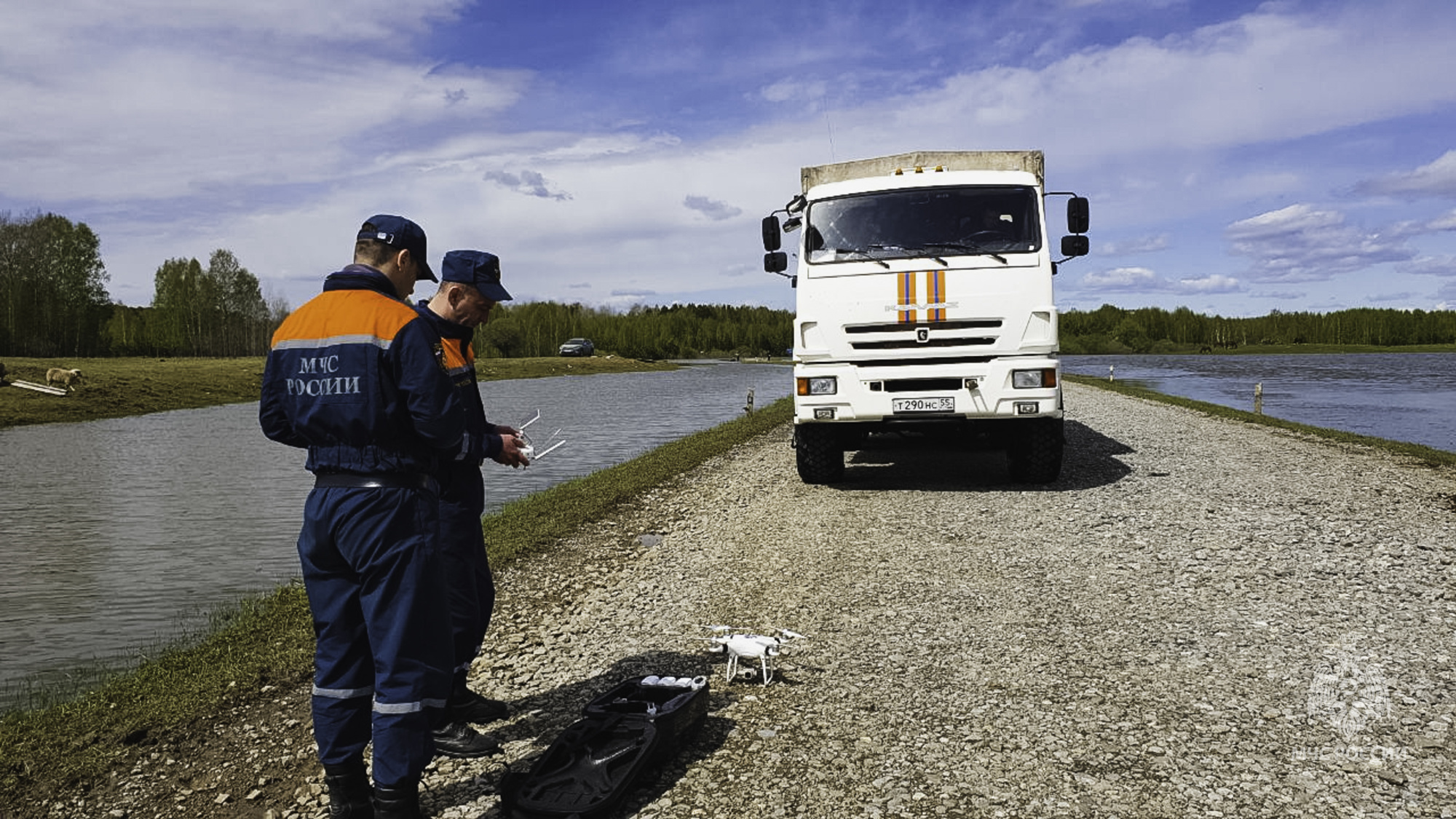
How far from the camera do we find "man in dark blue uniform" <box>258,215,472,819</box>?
3020 mm

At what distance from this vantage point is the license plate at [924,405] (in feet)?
30.5

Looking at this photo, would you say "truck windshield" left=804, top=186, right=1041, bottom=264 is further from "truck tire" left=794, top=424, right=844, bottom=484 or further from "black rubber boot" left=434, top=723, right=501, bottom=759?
"black rubber boot" left=434, top=723, right=501, bottom=759

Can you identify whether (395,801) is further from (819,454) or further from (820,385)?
(819,454)

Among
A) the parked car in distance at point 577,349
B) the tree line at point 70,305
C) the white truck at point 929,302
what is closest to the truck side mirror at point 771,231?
the white truck at point 929,302

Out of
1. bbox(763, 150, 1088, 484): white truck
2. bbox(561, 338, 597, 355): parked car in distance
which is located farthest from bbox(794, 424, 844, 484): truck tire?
bbox(561, 338, 597, 355): parked car in distance

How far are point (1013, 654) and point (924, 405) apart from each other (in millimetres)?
4544

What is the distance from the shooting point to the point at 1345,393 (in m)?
36.4

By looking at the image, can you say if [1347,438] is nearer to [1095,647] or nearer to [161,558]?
[1095,647]

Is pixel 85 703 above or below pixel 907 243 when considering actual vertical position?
below

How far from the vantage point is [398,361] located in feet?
9.88

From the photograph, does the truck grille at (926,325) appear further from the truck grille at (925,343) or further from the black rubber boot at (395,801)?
the black rubber boot at (395,801)

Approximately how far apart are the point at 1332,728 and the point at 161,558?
385 inches

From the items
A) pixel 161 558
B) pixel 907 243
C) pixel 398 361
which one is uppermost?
pixel 907 243

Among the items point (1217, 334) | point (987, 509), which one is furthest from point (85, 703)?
point (1217, 334)
